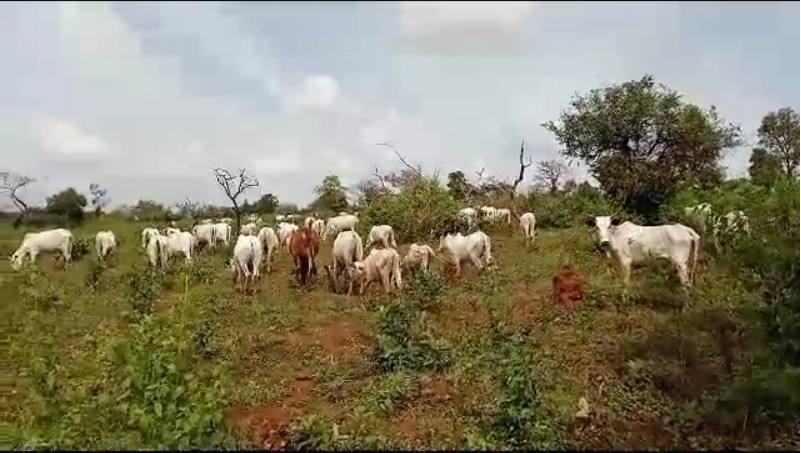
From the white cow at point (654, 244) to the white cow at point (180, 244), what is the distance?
796 centimetres

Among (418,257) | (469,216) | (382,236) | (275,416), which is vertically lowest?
(275,416)

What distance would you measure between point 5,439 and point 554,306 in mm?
6131

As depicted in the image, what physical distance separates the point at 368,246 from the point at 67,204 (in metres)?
12.0

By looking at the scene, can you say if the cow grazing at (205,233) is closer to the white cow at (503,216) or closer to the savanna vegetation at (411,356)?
the savanna vegetation at (411,356)

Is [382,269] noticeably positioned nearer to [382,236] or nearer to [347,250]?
[347,250]

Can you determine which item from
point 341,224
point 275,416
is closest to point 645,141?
point 341,224

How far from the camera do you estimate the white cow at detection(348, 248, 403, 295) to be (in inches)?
456

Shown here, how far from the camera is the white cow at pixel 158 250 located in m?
13.5

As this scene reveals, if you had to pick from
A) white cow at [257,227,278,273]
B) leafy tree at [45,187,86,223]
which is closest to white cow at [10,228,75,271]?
leafy tree at [45,187,86,223]

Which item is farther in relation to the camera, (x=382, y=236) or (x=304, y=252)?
(x=382, y=236)

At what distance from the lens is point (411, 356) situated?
7.57 m

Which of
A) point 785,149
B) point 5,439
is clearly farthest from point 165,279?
point 785,149

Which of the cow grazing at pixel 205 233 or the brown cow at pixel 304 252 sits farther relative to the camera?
the cow grazing at pixel 205 233

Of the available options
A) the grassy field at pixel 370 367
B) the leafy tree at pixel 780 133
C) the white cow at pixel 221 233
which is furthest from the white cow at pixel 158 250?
the leafy tree at pixel 780 133
